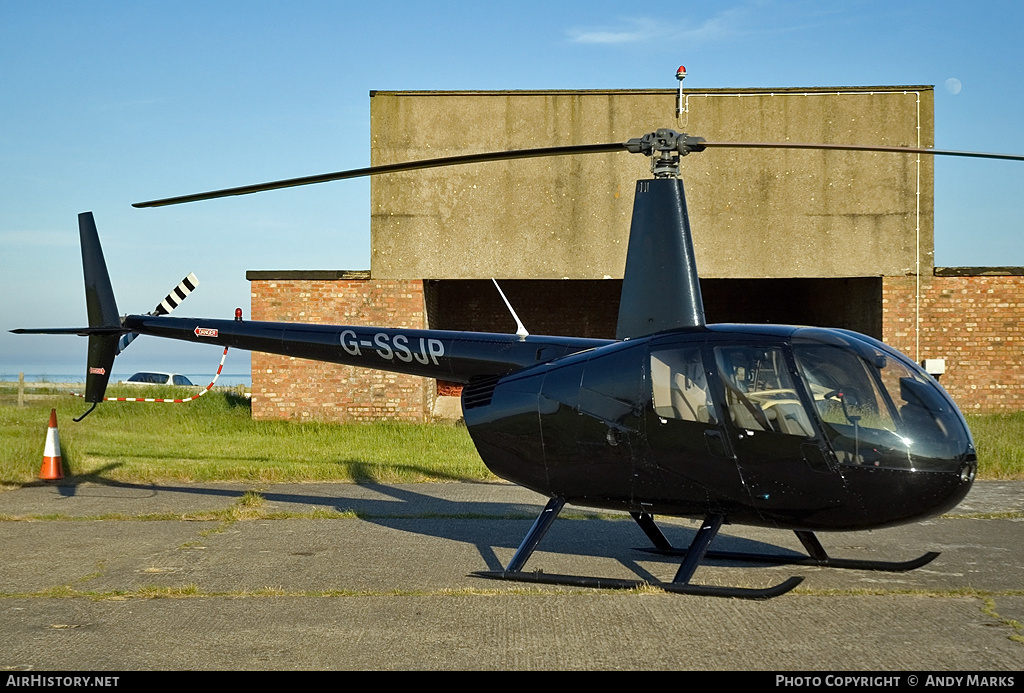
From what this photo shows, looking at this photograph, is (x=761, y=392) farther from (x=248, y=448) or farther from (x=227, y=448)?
(x=227, y=448)

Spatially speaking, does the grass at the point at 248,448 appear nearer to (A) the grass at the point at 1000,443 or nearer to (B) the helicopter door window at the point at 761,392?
(A) the grass at the point at 1000,443

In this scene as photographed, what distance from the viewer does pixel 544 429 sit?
7270 millimetres

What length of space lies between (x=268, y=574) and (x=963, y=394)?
49.9 ft

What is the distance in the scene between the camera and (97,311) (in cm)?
1045

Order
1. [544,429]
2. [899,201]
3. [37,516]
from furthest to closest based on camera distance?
[899,201] < [37,516] < [544,429]

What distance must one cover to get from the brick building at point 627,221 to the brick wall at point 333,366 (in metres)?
0.03

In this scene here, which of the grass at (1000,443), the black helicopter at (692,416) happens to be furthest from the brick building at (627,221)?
the black helicopter at (692,416)

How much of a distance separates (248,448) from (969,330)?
1335 cm

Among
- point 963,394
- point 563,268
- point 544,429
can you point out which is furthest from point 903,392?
point 963,394

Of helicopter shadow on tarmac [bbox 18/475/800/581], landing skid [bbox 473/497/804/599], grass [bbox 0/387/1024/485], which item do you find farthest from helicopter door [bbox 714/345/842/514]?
grass [bbox 0/387/1024/485]

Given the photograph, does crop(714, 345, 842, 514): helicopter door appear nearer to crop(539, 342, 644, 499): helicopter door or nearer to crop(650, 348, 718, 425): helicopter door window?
crop(650, 348, 718, 425): helicopter door window

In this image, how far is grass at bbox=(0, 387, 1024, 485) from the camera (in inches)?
495

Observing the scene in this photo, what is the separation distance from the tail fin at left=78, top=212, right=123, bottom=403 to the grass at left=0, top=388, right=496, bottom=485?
93.5 inches
